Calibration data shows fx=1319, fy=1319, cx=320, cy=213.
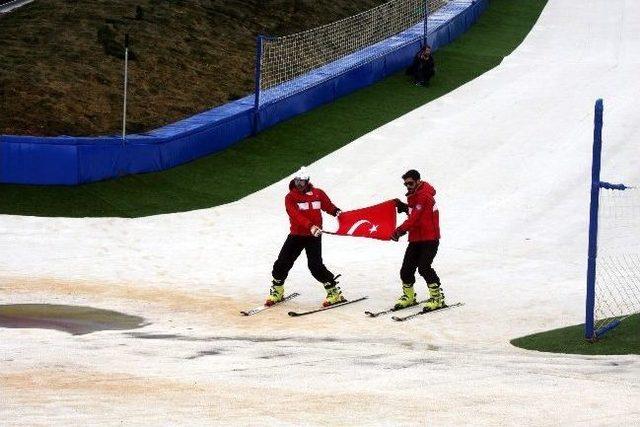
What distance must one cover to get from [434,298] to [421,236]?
846 millimetres

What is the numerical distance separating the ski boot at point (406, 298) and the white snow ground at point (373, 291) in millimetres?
369

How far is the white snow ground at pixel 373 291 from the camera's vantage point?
11.4m

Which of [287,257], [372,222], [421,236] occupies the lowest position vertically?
[287,257]

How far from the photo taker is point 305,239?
18062 mm

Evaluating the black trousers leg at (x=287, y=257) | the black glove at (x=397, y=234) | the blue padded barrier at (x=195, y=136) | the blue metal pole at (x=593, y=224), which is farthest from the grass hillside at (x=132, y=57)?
the blue metal pole at (x=593, y=224)

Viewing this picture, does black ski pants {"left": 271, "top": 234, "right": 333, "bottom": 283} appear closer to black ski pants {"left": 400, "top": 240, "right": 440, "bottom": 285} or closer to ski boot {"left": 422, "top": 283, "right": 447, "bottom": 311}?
black ski pants {"left": 400, "top": 240, "right": 440, "bottom": 285}

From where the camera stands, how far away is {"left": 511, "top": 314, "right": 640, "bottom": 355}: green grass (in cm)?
1477

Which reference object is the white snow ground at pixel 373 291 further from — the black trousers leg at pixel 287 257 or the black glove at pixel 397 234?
the black glove at pixel 397 234

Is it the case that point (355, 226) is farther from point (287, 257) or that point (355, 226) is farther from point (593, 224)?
point (593, 224)

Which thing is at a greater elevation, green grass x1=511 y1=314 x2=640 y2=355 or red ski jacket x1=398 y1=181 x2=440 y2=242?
red ski jacket x1=398 y1=181 x2=440 y2=242

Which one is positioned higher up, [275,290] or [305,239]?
[305,239]

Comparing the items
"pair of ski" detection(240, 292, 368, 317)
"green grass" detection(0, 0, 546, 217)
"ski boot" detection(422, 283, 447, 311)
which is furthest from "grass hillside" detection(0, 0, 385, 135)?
"ski boot" detection(422, 283, 447, 311)

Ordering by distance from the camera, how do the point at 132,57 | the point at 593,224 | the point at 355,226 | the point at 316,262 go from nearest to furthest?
the point at 593,224
the point at 316,262
the point at 355,226
the point at 132,57

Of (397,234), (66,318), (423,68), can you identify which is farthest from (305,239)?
(423,68)
